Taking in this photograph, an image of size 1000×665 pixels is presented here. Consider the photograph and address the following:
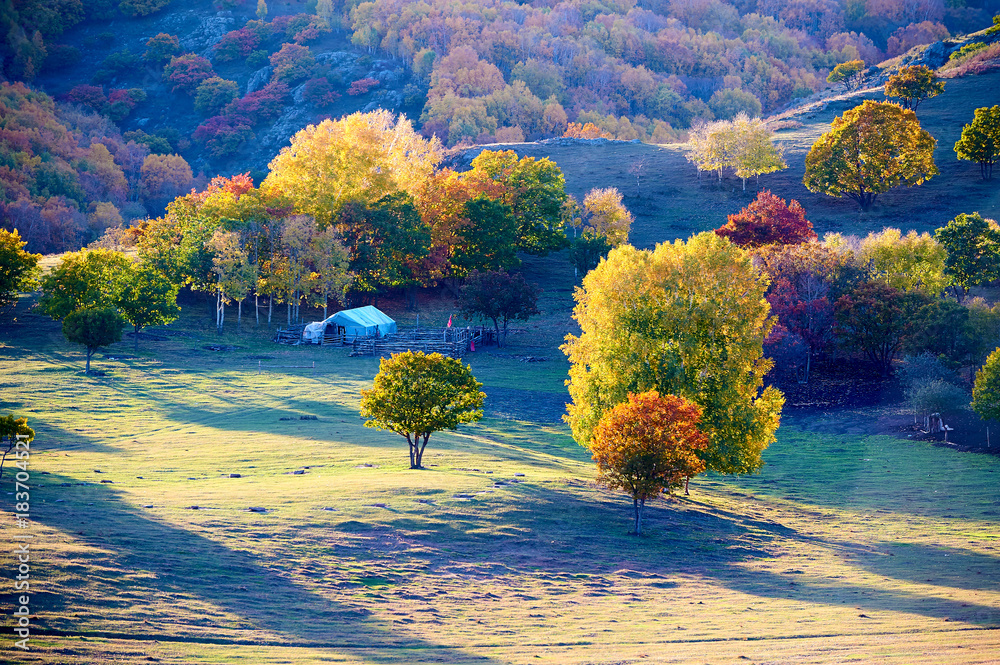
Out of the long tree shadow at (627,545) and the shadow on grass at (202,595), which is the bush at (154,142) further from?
the shadow on grass at (202,595)

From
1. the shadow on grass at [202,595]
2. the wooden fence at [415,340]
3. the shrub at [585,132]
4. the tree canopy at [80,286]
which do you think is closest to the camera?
the shadow on grass at [202,595]

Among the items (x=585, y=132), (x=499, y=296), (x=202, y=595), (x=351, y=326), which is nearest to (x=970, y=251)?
(x=499, y=296)

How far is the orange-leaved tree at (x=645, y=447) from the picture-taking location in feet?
107

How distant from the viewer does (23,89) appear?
19338cm

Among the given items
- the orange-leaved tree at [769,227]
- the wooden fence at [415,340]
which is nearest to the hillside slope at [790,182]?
the orange-leaved tree at [769,227]

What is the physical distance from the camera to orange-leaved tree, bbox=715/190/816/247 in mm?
80312

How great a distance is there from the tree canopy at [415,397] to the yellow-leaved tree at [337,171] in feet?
165

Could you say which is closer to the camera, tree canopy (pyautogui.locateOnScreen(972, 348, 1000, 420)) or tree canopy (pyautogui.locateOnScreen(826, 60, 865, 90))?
tree canopy (pyautogui.locateOnScreen(972, 348, 1000, 420))

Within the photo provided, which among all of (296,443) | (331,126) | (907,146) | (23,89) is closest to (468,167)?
(331,126)

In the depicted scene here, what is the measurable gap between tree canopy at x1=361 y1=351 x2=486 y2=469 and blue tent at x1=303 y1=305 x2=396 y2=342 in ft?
116

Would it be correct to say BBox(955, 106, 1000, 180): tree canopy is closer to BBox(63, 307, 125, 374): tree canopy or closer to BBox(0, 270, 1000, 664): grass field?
BBox(0, 270, 1000, 664): grass field

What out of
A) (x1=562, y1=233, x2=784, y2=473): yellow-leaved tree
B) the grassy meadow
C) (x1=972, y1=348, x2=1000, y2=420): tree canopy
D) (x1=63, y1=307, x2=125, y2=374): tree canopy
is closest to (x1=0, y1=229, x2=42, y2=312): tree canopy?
the grassy meadow

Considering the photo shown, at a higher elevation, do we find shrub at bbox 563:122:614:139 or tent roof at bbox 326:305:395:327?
shrub at bbox 563:122:614:139

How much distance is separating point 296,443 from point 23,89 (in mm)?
190111
